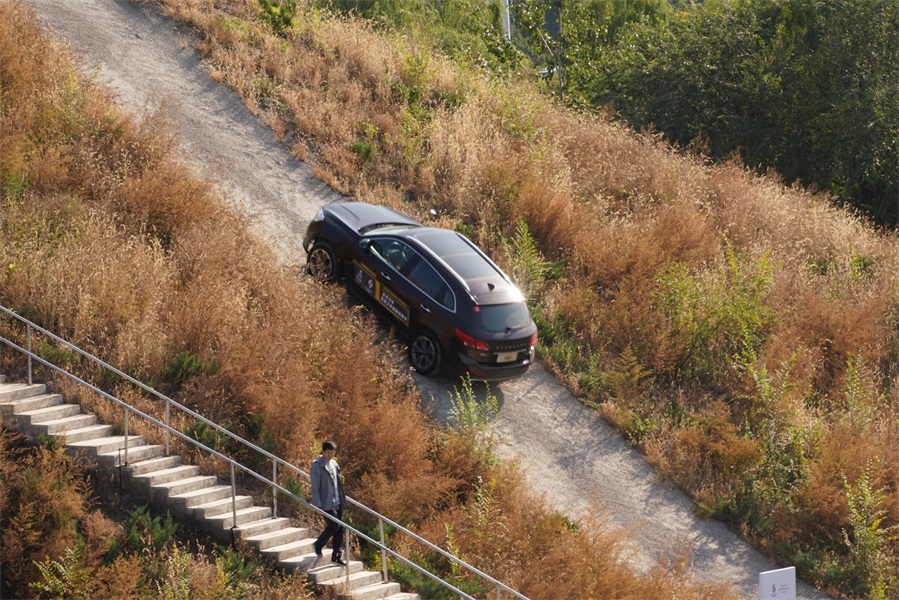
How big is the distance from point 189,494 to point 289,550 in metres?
1.43

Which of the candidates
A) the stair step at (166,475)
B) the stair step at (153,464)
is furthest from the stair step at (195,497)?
the stair step at (153,464)

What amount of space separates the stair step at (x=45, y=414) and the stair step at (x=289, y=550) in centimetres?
322

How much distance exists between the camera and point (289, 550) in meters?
12.8

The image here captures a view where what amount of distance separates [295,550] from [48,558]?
2.90m

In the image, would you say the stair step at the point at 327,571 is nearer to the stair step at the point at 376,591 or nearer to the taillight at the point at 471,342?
the stair step at the point at 376,591

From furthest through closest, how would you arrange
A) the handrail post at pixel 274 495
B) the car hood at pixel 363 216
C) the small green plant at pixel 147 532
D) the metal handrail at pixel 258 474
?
the car hood at pixel 363 216 < the handrail post at pixel 274 495 < the metal handrail at pixel 258 474 < the small green plant at pixel 147 532

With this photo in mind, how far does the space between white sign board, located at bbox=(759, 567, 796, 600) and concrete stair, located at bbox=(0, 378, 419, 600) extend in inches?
164

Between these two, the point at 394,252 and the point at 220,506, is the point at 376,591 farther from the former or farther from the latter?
the point at 394,252

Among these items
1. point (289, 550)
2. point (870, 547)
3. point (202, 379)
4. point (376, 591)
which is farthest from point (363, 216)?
point (870, 547)

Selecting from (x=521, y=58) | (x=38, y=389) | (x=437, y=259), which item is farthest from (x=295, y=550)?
(x=521, y=58)

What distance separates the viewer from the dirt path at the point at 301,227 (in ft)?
53.4

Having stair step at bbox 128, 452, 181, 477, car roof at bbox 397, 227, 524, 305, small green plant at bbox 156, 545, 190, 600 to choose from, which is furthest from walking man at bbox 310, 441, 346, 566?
car roof at bbox 397, 227, 524, 305

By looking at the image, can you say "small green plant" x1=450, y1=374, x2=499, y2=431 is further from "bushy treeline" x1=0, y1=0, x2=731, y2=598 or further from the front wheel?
the front wheel

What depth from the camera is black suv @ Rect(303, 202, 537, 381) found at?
16.9 meters
